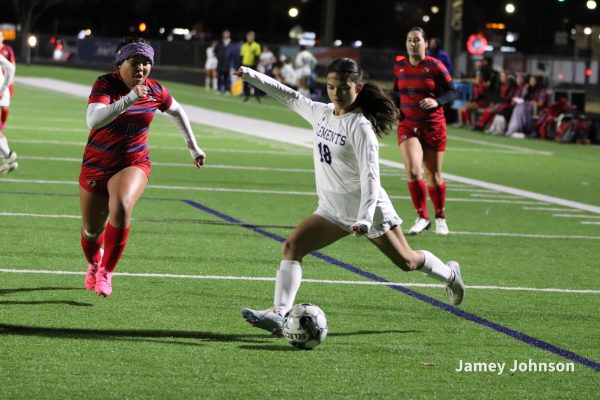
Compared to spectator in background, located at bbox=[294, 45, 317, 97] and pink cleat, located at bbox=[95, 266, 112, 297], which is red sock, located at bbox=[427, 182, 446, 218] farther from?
spectator in background, located at bbox=[294, 45, 317, 97]

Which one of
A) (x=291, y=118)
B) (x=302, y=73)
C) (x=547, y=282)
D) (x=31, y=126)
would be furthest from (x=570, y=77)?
(x=547, y=282)

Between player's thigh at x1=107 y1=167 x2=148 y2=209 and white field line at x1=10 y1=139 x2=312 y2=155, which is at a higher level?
player's thigh at x1=107 y1=167 x2=148 y2=209

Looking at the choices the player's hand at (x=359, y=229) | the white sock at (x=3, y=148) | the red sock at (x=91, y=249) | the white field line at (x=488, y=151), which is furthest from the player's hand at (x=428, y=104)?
the white field line at (x=488, y=151)

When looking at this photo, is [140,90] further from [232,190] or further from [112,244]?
[232,190]

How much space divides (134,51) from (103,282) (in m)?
1.62

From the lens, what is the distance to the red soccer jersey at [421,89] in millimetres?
13281

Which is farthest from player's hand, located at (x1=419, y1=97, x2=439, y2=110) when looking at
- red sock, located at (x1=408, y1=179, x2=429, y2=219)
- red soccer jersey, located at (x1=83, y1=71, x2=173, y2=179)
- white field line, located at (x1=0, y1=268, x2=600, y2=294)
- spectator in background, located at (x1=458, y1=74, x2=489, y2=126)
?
spectator in background, located at (x1=458, y1=74, x2=489, y2=126)

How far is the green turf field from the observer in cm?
691

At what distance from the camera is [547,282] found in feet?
34.9

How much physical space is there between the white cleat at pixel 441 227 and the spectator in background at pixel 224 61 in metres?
29.2

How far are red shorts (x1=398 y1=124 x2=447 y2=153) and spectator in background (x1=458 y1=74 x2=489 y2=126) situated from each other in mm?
18060

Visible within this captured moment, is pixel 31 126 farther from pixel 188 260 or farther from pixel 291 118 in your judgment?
pixel 188 260

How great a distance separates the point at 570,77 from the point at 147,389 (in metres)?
A: 45.4

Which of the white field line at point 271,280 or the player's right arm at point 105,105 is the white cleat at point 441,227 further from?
the player's right arm at point 105,105
